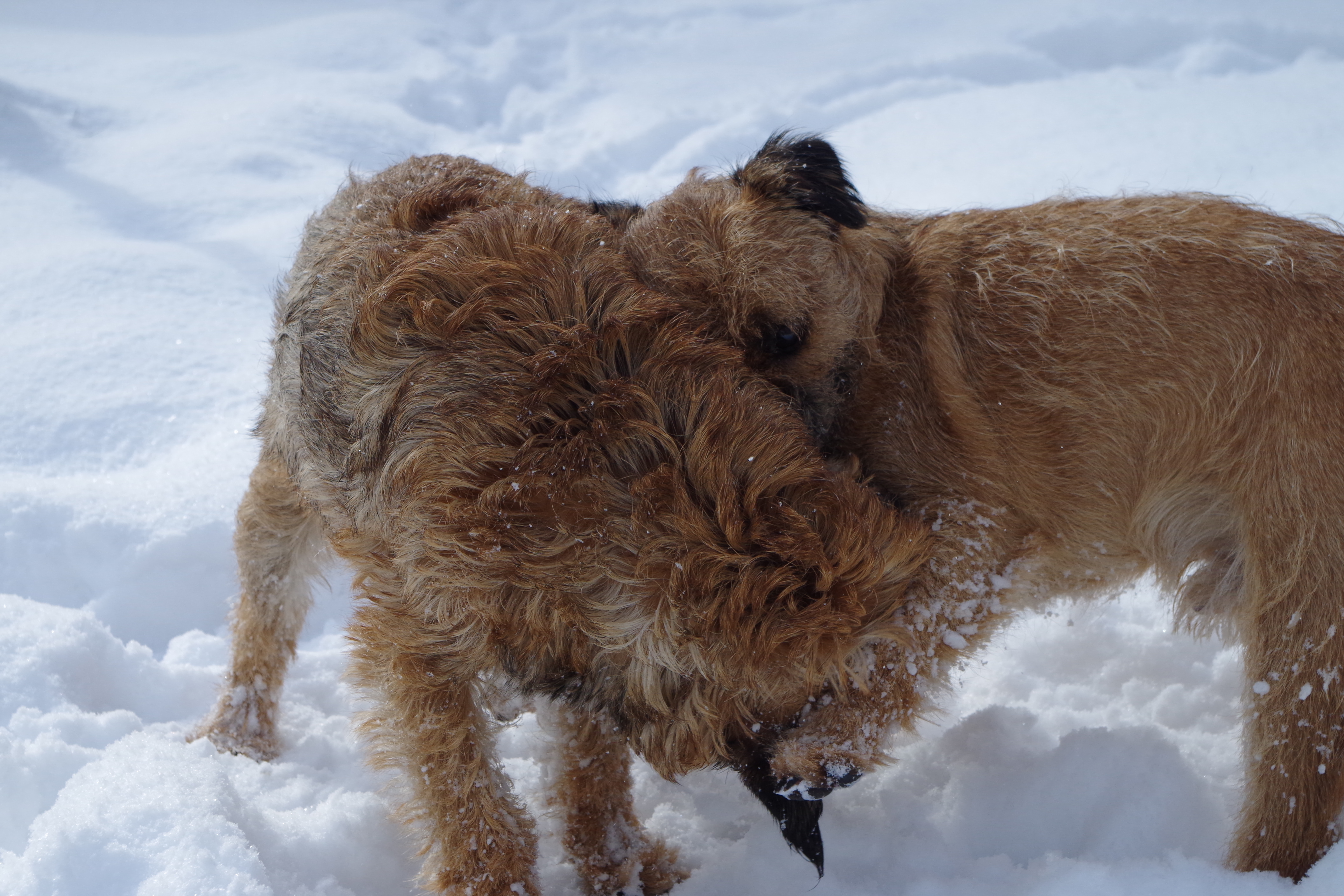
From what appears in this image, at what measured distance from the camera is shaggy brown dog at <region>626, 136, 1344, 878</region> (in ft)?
7.90

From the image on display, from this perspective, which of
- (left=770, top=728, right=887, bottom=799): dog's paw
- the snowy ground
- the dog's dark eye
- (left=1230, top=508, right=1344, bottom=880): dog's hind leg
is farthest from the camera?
the snowy ground

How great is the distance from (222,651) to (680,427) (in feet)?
8.37

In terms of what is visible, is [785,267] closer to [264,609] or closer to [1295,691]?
[1295,691]

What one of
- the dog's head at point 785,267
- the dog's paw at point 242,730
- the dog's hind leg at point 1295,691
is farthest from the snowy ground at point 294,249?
the dog's head at point 785,267

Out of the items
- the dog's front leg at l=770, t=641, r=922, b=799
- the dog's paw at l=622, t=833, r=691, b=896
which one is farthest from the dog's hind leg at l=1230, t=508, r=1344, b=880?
the dog's paw at l=622, t=833, r=691, b=896

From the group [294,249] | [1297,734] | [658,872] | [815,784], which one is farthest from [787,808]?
[294,249]

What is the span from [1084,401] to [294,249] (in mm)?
4576

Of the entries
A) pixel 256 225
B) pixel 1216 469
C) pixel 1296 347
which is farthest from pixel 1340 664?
pixel 256 225

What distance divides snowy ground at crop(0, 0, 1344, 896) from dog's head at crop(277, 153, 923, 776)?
33.3 inches

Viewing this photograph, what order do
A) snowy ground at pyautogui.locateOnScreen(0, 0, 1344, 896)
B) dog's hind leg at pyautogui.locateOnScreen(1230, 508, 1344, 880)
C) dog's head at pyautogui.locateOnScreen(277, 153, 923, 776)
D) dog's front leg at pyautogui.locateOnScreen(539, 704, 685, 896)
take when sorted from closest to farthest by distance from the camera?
dog's head at pyautogui.locateOnScreen(277, 153, 923, 776), dog's hind leg at pyautogui.locateOnScreen(1230, 508, 1344, 880), snowy ground at pyautogui.locateOnScreen(0, 0, 1344, 896), dog's front leg at pyautogui.locateOnScreen(539, 704, 685, 896)

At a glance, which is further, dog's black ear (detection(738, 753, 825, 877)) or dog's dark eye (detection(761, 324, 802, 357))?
dog's dark eye (detection(761, 324, 802, 357))

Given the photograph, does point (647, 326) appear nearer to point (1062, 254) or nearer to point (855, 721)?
point (855, 721)

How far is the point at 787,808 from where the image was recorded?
2.19m

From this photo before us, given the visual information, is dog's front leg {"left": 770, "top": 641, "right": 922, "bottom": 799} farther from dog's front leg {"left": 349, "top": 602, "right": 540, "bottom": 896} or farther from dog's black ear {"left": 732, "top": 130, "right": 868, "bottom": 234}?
dog's black ear {"left": 732, "top": 130, "right": 868, "bottom": 234}
